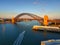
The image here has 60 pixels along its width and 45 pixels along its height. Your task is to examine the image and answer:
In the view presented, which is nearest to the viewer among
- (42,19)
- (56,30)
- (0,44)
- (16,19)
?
(0,44)

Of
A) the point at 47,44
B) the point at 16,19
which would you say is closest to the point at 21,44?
the point at 47,44

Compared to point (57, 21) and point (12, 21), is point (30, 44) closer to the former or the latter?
point (57, 21)

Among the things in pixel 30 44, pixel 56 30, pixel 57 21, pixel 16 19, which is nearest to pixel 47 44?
pixel 30 44

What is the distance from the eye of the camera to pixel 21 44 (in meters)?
6.84

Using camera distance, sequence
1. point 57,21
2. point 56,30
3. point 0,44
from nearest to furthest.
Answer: point 0,44 < point 56,30 < point 57,21

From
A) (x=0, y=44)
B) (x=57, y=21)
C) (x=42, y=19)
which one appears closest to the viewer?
(x=0, y=44)

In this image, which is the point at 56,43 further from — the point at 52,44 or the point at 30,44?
the point at 30,44

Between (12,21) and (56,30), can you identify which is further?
(12,21)

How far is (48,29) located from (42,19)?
5843 millimetres

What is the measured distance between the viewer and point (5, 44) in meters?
6.83

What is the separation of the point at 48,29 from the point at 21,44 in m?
7.35

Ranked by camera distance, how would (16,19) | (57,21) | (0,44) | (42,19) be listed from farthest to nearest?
(16,19) → (42,19) → (57,21) → (0,44)

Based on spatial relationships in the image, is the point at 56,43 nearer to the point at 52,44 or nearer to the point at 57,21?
the point at 52,44

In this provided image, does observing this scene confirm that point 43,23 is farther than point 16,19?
No
